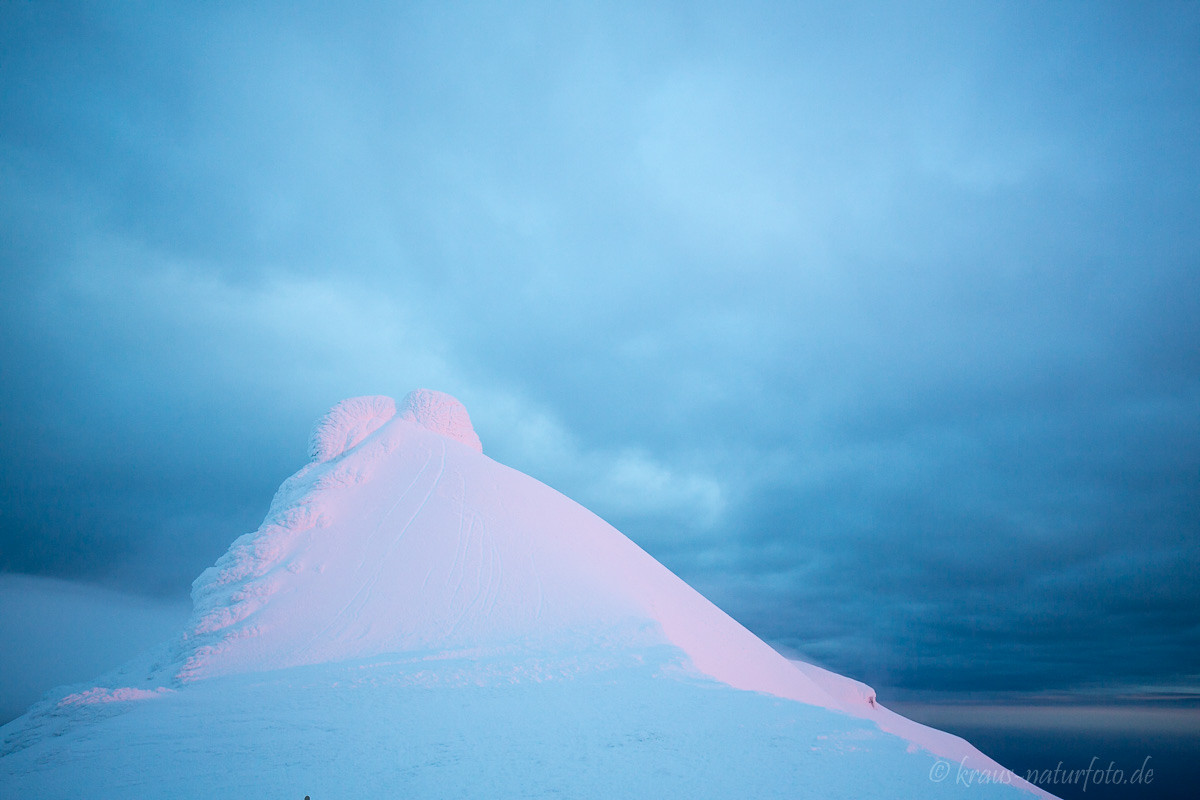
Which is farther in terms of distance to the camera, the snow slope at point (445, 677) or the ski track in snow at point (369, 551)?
the ski track in snow at point (369, 551)

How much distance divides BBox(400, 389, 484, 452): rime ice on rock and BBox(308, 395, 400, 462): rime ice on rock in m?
1.18

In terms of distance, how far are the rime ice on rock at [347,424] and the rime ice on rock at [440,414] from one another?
1181mm

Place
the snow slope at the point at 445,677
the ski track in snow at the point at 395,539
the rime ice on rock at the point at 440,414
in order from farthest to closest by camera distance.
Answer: the rime ice on rock at the point at 440,414, the ski track in snow at the point at 395,539, the snow slope at the point at 445,677

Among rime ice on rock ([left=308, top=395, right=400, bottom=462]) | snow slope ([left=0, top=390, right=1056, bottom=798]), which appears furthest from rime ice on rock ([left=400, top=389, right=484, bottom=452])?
snow slope ([left=0, top=390, right=1056, bottom=798])

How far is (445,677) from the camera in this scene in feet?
50.9

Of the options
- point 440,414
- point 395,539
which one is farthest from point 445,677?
point 440,414

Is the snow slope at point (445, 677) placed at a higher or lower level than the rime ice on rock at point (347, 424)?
lower

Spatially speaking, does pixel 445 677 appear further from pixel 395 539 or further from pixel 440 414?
pixel 440 414

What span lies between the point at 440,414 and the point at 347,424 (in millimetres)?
4895

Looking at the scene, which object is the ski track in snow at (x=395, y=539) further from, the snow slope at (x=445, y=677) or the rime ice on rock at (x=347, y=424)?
the rime ice on rock at (x=347, y=424)

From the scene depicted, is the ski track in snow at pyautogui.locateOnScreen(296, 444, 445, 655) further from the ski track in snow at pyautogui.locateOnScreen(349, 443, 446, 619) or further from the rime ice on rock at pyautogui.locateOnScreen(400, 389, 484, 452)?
the rime ice on rock at pyautogui.locateOnScreen(400, 389, 484, 452)

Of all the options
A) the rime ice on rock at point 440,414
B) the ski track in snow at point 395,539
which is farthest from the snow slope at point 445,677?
the rime ice on rock at point 440,414

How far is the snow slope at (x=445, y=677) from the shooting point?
10812mm

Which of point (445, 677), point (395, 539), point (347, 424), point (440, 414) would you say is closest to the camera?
point (445, 677)
